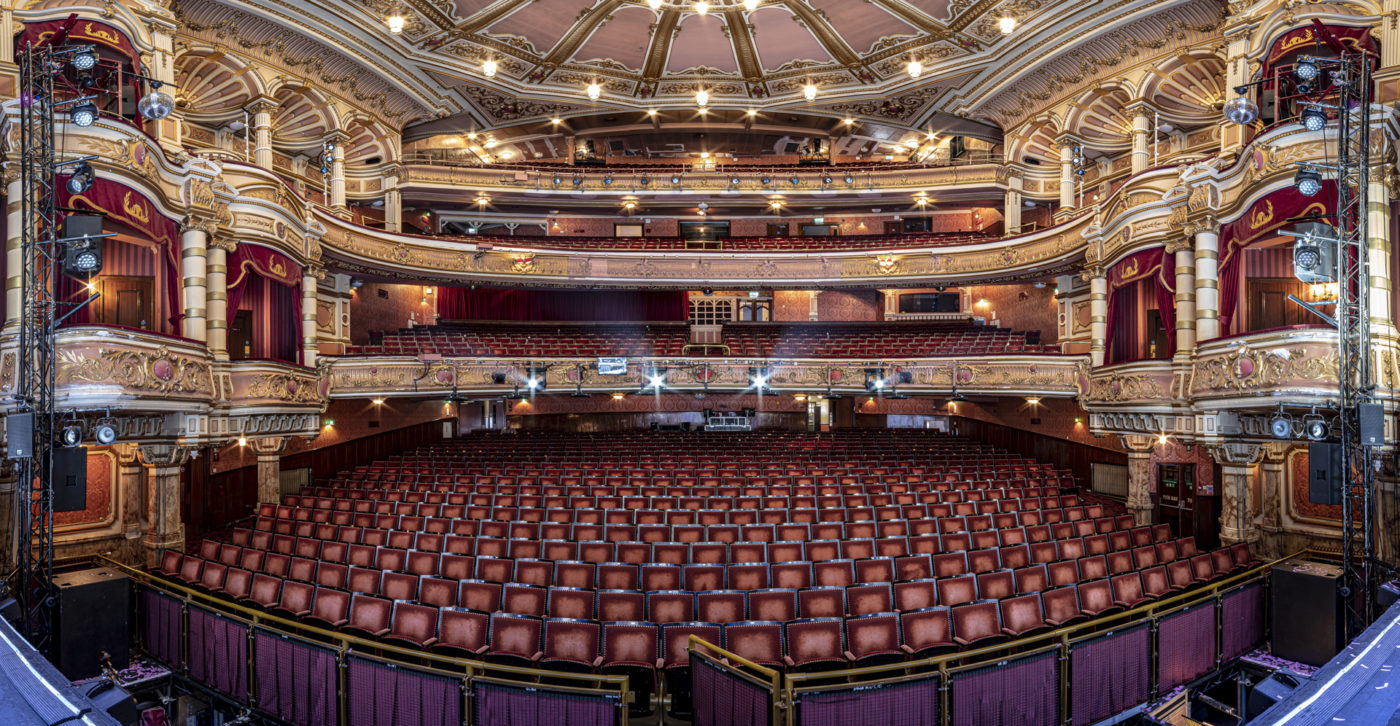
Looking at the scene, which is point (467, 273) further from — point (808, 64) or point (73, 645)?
point (73, 645)

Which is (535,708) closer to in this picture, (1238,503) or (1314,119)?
(1314,119)

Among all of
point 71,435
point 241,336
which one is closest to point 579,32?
point 241,336

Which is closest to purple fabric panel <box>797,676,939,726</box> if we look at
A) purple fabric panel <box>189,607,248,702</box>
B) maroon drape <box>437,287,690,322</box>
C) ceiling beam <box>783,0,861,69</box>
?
purple fabric panel <box>189,607,248,702</box>

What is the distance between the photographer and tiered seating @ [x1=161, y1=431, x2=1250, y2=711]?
227 inches

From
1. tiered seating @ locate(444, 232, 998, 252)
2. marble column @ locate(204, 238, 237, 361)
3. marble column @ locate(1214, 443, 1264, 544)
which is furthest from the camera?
tiered seating @ locate(444, 232, 998, 252)

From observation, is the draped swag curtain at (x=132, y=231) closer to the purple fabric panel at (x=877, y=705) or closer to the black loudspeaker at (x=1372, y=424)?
the purple fabric panel at (x=877, y=705)

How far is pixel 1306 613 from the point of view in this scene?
7.00 meters

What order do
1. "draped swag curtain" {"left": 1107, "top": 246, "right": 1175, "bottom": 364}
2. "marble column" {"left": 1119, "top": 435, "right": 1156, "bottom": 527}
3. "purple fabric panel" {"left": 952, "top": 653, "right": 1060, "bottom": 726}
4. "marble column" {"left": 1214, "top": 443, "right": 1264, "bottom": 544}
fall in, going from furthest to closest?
"marble column" {"left": 1119, "top": 435, "right": 1156, "bottom": 527}, "draped swag curtain" {"left": 1107, "top": 246, "right": 1175, "bottom": 364}, "marble column" {"left": 1214, "top": 443, "right": 1264, "bottom": 544}, "purple fabric panel" {"left": 952, "top": 653, "right": 1060, "bottom": 726}

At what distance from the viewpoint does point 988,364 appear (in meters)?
15.2

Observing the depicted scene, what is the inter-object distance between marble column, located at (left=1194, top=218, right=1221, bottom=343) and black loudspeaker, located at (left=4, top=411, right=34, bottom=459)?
45.6ft

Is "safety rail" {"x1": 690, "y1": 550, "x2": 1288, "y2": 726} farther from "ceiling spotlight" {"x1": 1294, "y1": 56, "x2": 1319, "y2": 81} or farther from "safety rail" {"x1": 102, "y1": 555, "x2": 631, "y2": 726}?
"ceiling spotlight" {"x1": 1294, "y1": 56, "x2": 1319, "y2": 81}

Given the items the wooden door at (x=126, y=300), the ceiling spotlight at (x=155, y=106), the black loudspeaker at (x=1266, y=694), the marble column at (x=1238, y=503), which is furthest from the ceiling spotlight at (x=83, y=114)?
the marble column at (x=1238, y=503)

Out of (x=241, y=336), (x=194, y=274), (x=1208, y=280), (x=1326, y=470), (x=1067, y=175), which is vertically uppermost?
(x=1067, y=175)

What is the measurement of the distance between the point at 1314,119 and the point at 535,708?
30.7 ft
